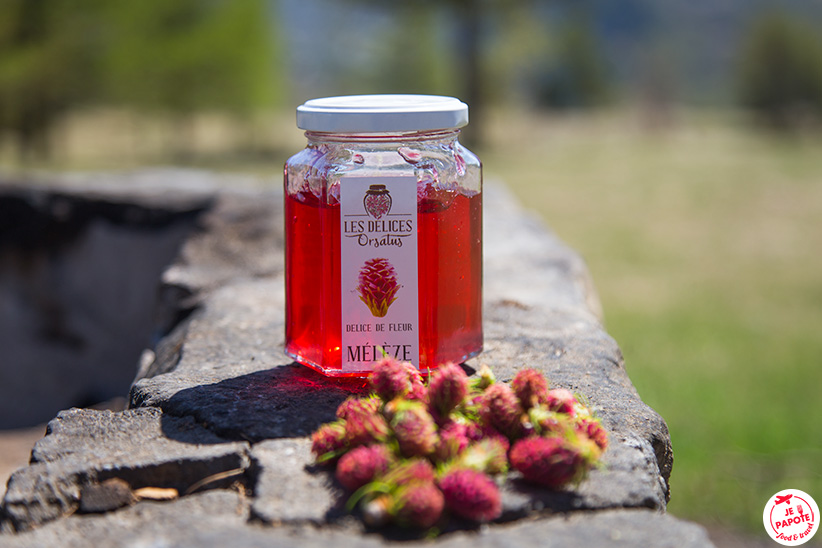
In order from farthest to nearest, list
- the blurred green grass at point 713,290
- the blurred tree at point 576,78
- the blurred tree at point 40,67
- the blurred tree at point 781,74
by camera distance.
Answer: the blurred tree at point 576,78 → the blurred tree at point 781,74 → the blurred tree at point 40,67 → the blurred green grass at point 713,290

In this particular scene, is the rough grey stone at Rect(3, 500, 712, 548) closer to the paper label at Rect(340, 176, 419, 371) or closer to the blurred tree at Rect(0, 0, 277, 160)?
the paper label at Rect(340, 176, 419, 371)

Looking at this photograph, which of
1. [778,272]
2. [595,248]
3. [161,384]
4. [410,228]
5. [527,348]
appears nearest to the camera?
[410,228]

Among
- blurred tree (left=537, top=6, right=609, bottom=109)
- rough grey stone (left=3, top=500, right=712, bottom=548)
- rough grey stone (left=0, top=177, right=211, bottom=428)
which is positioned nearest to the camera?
rough grey stone (left=3, top=500, right=712, bottom=548)

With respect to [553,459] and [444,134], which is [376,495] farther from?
[444,134]

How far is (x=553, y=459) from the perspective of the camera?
1104 mm

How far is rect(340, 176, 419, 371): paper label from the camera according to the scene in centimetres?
139

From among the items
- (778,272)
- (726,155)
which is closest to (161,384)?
(778,272)

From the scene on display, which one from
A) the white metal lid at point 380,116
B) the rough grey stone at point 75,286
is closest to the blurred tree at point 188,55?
the rough grey stone at point 75,286

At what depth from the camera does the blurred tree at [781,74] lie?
17.7 m

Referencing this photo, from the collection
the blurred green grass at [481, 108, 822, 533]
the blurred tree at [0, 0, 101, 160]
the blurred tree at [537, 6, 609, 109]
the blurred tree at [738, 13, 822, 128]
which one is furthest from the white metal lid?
the blurred tree at [537, 6, 609, 109]

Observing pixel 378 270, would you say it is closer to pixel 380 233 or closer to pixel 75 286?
pixel 380 233

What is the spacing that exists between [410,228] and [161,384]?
53 centimetres

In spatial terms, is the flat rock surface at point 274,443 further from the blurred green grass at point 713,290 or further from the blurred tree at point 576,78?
the blurred tree at point 576,78

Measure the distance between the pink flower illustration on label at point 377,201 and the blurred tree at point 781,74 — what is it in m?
18.0
